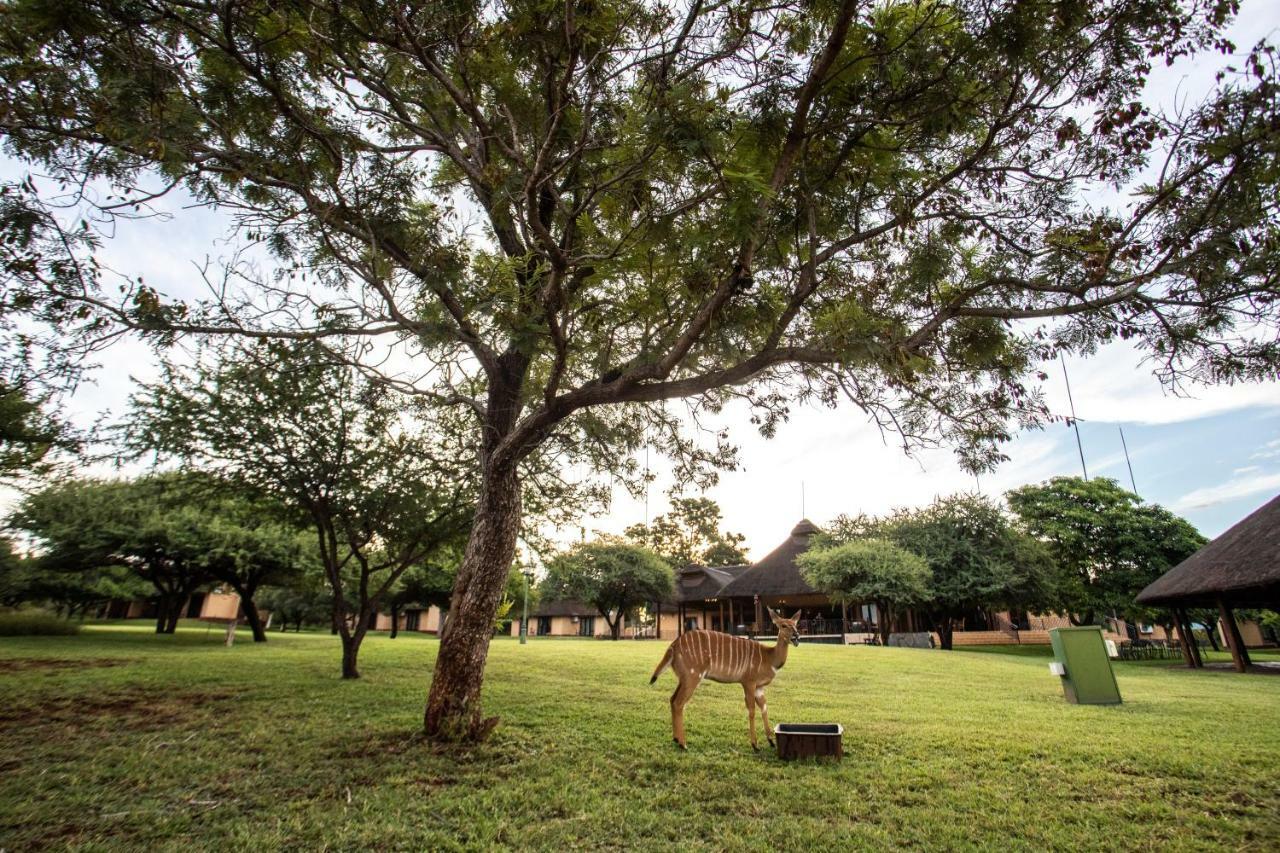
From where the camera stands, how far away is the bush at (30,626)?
1789 cm

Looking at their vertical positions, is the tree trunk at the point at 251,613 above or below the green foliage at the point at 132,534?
below

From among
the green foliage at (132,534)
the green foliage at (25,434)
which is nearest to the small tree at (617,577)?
the green foliage at (132,534)

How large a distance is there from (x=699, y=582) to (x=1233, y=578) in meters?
27.8

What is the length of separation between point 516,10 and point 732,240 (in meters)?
2.10

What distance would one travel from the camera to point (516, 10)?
3.67 metres

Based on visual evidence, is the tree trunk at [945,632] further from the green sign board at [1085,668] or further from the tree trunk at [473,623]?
the tree trunk at [473,623]

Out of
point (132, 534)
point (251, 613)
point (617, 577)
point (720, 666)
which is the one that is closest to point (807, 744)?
point (720, 666)

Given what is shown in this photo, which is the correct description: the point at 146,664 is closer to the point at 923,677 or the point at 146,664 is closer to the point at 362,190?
the point at 362,190

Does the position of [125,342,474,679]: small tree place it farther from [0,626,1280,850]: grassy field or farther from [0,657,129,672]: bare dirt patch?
[0,657,129,672]: bare dirt patch

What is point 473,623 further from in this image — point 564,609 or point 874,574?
point 564,609

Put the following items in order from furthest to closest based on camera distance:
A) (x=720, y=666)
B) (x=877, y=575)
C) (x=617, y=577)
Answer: (x=617, y=577) < (x=877, y=575) < (x=720, y=666)

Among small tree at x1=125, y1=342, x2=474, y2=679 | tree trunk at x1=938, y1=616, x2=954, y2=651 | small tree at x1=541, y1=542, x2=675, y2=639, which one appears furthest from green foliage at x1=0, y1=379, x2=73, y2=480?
tree trunk at x1=938, y1=616, x2=954, y2=651

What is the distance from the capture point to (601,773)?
16.6 feet

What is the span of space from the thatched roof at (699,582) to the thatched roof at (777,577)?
75.4 inches
